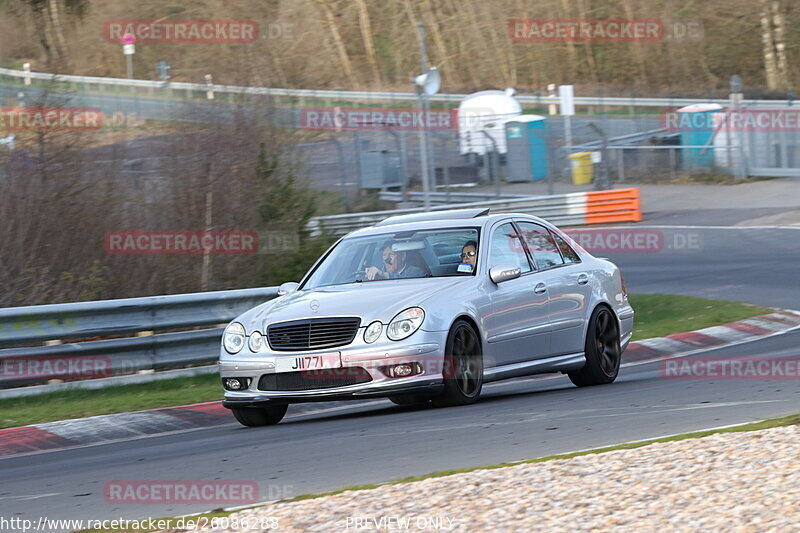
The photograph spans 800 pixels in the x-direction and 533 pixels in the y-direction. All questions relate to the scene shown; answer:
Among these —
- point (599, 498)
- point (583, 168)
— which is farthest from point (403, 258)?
point (583, 168)

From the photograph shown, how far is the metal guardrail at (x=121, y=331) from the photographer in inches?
492

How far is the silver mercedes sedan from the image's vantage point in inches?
366

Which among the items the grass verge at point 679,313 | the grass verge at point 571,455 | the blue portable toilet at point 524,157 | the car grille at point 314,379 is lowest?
the grass verge at point 679,313

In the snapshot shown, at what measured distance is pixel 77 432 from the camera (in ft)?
34.7

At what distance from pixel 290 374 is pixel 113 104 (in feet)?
153

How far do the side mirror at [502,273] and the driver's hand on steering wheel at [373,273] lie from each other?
2.90 feet

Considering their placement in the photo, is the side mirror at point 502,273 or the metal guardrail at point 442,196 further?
the metal guardrail at point 442,196

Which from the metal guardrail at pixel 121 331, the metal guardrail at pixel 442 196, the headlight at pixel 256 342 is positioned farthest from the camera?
the metal guardrail at pixel 442 196

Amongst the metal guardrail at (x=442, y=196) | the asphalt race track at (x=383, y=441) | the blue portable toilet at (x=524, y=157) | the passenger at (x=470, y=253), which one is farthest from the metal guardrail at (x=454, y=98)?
the asphalt race track at (x=383, y=441)

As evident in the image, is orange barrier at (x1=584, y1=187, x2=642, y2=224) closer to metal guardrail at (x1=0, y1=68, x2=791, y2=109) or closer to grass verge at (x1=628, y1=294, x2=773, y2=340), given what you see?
metal guardrail at (x1=0, y1=68, x2=791, y2=109)

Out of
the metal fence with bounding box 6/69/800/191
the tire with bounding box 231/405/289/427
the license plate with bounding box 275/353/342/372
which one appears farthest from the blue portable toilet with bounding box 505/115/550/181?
the license plate with bounding box 275/353/342/372

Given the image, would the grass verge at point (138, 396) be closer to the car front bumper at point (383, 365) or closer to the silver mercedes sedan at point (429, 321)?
the silver mercedes sedan at point (429, 321)

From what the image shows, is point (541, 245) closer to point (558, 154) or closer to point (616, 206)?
point (616, 206)

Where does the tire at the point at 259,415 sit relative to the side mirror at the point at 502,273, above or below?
below
